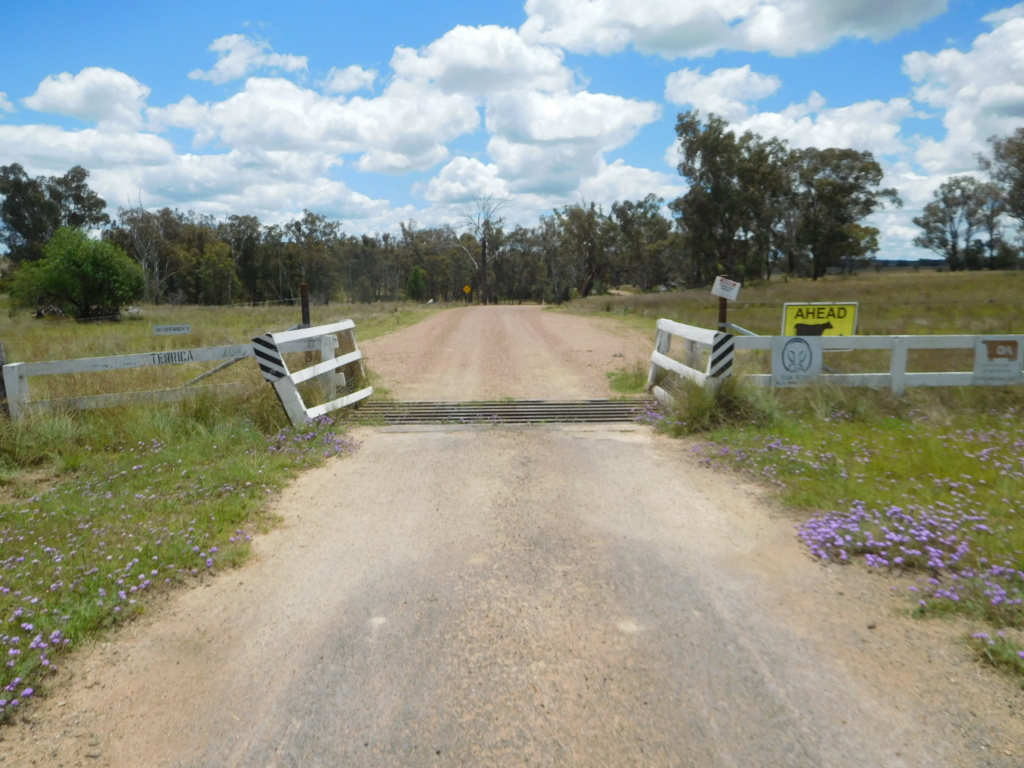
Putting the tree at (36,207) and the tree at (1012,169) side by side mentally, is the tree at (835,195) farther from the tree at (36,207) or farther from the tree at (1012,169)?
the tree at (36,207)

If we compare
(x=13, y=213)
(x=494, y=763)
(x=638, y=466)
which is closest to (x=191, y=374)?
(x=638, y=466)

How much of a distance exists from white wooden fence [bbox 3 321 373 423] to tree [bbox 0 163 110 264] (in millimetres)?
64175

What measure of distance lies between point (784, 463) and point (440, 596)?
4.05 m

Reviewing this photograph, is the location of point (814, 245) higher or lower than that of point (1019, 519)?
higher

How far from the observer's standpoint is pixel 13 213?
64.1 m

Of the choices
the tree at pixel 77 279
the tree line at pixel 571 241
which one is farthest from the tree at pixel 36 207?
the tree at pixel 77 279

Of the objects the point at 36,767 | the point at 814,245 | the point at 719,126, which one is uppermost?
the point at 719,126

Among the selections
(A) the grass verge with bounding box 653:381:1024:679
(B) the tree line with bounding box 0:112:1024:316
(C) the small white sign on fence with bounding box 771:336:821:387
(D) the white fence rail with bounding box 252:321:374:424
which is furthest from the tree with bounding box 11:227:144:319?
(A) the grass verge with bounding box 653:381:1024:679

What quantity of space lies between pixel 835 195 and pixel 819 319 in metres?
59.3

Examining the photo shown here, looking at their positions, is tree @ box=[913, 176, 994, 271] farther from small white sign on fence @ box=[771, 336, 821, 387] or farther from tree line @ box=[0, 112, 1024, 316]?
small white sign on fence @ box=[771, 336, 821, 387]

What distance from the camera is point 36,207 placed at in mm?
64062

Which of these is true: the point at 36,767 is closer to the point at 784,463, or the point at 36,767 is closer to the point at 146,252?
the point at 784,463

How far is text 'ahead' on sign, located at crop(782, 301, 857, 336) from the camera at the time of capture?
10562 millimetres

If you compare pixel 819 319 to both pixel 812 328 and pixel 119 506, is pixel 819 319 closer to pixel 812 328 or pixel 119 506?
pixel 812 328
